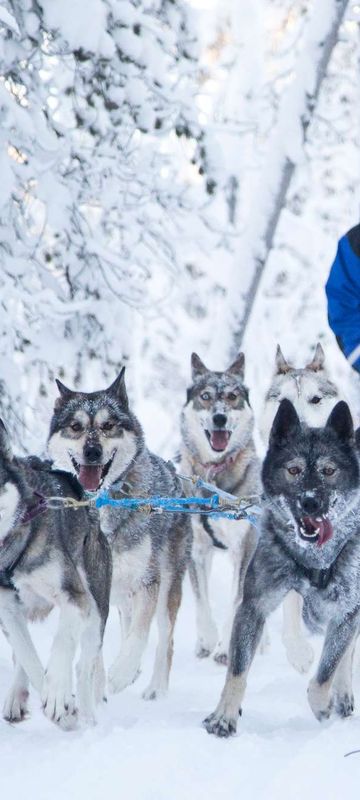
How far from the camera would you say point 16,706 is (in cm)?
402

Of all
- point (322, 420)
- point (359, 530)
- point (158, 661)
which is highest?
point (359, 530)

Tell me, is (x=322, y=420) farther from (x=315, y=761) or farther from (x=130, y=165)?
(x=315, y=761)

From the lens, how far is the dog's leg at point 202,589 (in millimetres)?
6164

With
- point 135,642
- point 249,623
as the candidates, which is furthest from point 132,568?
Answer: point 249,623

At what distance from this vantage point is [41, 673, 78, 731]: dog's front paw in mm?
3607

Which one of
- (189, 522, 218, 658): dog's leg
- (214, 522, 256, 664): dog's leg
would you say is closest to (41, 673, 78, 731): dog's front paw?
(214, 522, 256, 664): dog's leg

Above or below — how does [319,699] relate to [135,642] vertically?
above

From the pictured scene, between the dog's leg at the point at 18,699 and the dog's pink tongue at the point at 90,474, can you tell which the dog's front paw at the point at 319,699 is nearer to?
the dog's leg at the point at 18,699

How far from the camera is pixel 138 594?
5.09 m

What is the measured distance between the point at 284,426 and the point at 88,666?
1.17m

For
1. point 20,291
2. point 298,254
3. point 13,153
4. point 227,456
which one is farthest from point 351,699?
point 298,254

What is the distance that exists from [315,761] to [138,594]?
2069mm

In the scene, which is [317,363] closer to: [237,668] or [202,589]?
[202,589]

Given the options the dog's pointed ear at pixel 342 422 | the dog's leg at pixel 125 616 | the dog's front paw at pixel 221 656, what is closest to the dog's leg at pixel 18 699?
the dog's leg at pixel 125 616
